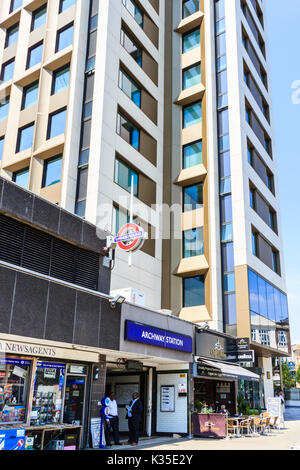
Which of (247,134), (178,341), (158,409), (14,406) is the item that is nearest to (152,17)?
(247,134)

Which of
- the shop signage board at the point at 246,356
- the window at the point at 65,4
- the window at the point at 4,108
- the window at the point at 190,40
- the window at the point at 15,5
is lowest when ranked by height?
the shop signage board at the point at 246,356

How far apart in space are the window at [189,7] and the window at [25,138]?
14782 millimetres

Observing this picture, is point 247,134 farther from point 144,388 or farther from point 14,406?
point 14,406

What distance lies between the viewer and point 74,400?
45.9 ft

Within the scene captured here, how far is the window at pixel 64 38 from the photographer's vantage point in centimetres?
2505

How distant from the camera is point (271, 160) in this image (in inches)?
1337

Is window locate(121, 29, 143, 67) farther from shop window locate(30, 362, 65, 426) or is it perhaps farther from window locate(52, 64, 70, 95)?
shop window locate(30, 362, 65, 426)

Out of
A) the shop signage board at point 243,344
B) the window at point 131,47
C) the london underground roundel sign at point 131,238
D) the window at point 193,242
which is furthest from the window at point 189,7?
the shop signage board at point 243,344

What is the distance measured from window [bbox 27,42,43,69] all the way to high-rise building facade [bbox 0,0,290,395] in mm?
88

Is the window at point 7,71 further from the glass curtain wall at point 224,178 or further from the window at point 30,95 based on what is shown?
the glass curtain wall at point 224,178

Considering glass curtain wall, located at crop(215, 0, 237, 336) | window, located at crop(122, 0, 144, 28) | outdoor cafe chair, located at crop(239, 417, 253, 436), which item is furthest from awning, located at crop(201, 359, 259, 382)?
window, located at crop(122, 0, 144, 28)

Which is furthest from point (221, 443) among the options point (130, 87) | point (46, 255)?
point (130, 87)

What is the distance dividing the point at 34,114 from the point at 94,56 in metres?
4.61

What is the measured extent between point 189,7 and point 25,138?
16.1 metres
